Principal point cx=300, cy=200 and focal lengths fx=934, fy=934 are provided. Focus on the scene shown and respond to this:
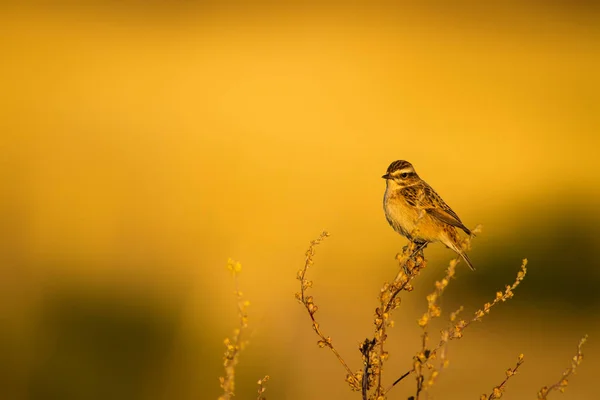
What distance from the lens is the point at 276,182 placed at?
57.4 feet

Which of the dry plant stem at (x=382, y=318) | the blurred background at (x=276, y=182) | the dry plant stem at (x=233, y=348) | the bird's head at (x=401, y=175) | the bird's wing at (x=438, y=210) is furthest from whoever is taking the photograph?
the blurred background at (x=276, y=182)

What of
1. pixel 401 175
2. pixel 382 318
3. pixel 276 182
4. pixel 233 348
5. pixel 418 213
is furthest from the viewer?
pixel 276 182

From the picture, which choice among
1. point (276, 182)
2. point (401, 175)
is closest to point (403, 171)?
point (401, 175)

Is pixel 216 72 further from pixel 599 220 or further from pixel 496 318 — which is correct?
pixel 496 318

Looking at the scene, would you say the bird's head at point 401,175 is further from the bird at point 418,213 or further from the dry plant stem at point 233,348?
the dry plant stem at point 233,348

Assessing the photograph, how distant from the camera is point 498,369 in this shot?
427 inches

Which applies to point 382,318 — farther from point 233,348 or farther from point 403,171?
point 403,171

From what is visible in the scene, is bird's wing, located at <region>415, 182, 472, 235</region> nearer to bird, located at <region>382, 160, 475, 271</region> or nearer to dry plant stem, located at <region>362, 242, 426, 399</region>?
bird, located at <region>382, 160, 475, 271</region>

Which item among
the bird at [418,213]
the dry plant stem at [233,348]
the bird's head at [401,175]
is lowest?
the dry plant stem at [233,348]

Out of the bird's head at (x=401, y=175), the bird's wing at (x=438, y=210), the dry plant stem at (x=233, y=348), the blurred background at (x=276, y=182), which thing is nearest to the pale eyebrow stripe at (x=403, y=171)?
the bird's head at (x=401, y=175)

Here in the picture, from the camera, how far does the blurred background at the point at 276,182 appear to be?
1079 cm

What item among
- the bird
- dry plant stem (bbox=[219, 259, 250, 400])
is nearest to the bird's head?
the bird

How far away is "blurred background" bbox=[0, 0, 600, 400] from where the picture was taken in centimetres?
1079

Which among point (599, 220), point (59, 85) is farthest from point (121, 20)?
point (599, 220)
